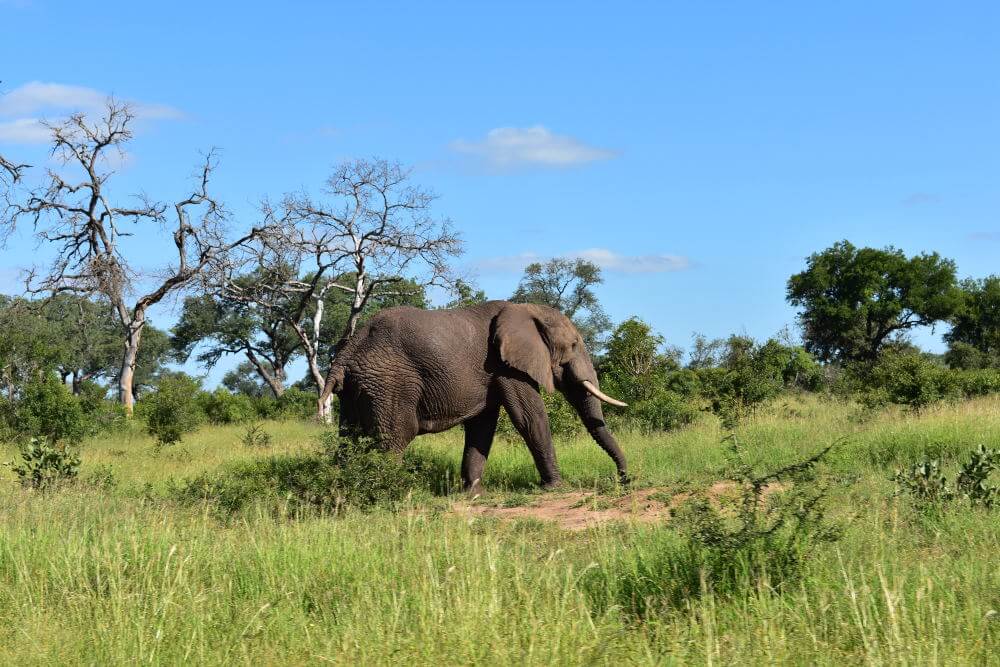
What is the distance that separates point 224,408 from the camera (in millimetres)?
31531

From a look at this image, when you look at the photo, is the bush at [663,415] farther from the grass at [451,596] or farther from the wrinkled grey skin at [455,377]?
the grass at [451,596]

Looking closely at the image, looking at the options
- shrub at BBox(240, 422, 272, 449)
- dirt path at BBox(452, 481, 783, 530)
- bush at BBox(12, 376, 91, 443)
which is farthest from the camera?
bush at BBox(12, 376, 91, 443)

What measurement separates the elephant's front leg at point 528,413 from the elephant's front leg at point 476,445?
40 cm

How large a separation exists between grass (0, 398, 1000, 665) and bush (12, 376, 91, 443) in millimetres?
12638

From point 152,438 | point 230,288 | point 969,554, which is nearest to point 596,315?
point 230,288

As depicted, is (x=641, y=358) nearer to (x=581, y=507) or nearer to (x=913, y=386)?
(x=913, y=386)

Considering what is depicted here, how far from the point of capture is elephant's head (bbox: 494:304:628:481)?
43.9 ft

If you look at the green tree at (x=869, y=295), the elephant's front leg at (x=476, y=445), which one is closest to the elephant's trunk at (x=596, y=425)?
the elephant's front leg at (x=476, y=445)

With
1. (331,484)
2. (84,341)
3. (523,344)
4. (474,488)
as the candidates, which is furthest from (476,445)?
(84,341)

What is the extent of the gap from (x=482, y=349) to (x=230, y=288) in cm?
2604

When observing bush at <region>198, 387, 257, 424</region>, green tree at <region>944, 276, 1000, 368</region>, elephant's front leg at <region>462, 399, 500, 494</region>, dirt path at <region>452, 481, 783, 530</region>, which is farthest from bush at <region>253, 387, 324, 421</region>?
green tree at <region>944, 276, 1000, 368</region>

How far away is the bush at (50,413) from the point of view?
73.5 feet

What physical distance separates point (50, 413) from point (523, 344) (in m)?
13.2

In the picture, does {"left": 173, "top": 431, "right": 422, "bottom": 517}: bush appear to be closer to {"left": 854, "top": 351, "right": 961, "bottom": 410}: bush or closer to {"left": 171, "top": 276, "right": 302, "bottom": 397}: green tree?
{"left": 854, "top": 351, "right": 961, "bottom": 410}: bush
